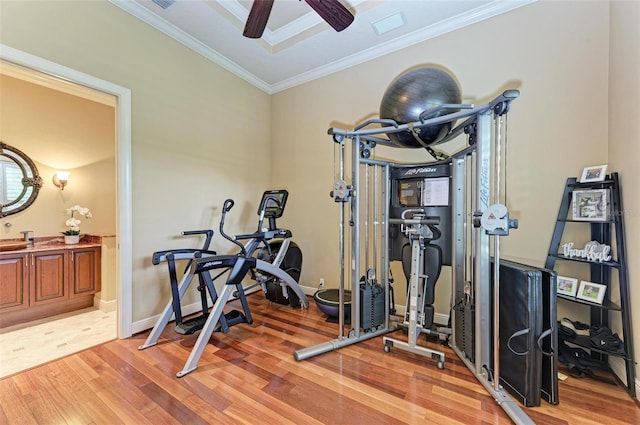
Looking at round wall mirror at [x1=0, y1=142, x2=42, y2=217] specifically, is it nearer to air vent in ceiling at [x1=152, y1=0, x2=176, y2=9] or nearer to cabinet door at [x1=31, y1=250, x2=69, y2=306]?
cabinet door at [x1=31, y1=250, x2=69, y2=306]

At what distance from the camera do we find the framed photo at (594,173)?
1.89 metres

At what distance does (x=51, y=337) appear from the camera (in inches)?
101

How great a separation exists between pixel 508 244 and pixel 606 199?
74 centimetres

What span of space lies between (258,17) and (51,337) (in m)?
3.52

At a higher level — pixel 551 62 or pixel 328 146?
pixel 551 62

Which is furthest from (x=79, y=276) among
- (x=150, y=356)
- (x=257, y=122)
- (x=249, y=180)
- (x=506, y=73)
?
(x=506, y=73)

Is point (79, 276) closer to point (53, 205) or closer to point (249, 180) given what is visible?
point (53, 205)

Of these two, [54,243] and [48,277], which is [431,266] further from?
[54,243]

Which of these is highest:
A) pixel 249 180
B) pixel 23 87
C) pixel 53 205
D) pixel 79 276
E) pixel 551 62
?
pixel 23 87

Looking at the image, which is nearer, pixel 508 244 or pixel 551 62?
pixel 551 62

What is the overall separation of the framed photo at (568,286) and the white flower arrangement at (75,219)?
5.39 metres

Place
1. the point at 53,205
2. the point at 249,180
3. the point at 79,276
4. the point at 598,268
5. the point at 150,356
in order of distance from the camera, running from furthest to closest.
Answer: the point at 249,180, the point at 53,205, the point at 79,276, the point at 150,356, the point at 598,268

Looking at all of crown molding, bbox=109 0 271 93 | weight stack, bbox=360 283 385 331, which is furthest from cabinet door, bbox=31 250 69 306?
weight stack, bbox=360 283 385 331

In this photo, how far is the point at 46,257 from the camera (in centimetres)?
305
